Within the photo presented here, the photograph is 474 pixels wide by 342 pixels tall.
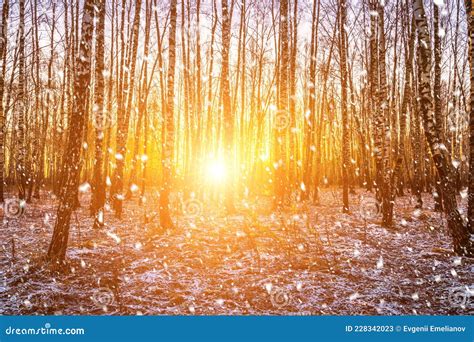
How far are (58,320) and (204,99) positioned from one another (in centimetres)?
2100

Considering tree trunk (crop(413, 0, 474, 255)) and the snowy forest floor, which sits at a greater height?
tree trunk (crop(413, 0, 474, 255))

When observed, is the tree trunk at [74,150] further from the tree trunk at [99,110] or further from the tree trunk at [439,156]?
the tree trunk at [439,156]

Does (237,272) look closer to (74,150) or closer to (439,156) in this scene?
(74,150)

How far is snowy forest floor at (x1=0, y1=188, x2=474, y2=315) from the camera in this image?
375 cm

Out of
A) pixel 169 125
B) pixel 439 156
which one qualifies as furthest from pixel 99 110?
pixel 439 156

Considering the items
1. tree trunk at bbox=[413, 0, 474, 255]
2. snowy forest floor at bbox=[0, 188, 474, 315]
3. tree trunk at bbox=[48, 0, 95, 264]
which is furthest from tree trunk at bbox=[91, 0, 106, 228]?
tree trunk at bbox=[413, 0, 474, 255]

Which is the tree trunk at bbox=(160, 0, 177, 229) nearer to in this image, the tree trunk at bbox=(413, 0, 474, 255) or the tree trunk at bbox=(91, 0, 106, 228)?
the tree trunk at bbox=(91, 0, 106, 228)

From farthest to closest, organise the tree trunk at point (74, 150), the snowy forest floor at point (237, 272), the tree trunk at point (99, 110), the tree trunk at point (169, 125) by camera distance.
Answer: the tree trunk at point (99, 110)
the tree trunk at point (169, 125)
the tree trunk at point (74, 150)
the snowy forest floor at point (237, 272)

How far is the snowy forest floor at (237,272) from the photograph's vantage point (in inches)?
148

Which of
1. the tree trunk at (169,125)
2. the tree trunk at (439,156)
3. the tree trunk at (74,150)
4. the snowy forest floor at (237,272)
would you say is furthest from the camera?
the tree trunk at (169,125)

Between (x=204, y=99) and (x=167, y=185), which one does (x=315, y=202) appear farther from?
(x=204, y=99)

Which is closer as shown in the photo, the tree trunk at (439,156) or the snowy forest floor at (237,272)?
the snowy forest floor at (237,272)

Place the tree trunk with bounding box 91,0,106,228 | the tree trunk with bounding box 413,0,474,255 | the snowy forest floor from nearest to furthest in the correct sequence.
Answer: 1. the snowy forest floor
2. the tree trunk with bounding box 413,0,474,255
3. the tree trunk with bounding box 91,0,106,228

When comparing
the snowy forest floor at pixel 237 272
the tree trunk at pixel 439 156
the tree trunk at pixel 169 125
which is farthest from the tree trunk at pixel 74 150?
the tree trunk at pixel 439 156
